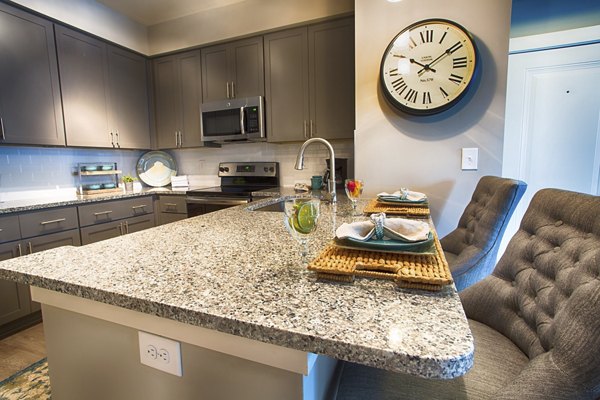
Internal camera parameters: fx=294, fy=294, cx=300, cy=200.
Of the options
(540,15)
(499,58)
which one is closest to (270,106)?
(499,58)

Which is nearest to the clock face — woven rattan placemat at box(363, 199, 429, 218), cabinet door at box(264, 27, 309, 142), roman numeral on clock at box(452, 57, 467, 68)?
roman numeral on clock at box(452, 57, 467, 68)

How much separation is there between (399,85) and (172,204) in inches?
99.2

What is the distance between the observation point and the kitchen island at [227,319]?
0.44 meters

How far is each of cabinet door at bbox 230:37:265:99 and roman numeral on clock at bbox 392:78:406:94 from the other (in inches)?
56.4

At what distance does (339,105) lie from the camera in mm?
2689

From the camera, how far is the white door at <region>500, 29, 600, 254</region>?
218 cm

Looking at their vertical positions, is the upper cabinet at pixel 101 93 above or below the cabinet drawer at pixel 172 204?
above

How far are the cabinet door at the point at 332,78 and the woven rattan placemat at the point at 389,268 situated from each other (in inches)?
83.4

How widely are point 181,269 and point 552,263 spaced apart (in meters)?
0.99

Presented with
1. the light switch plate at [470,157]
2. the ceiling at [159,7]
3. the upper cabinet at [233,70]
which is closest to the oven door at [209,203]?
the upper cabinet at [233,70]

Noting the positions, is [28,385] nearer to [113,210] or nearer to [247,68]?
[113,210]

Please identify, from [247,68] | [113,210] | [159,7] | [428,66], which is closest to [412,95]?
[428,66]

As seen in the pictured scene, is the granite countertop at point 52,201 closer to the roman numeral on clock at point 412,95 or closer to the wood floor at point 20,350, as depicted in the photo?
the wood floor at point 20,350

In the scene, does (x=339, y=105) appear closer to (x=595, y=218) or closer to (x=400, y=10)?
(x=400, y=10)
